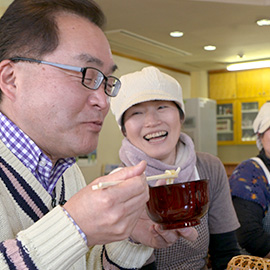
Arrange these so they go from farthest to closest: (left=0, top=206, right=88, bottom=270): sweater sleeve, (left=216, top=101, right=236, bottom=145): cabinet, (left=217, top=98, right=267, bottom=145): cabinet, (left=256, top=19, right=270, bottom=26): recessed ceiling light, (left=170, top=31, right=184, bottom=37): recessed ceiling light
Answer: (left=216, top=101, right=236, bottom=145): cabinet < (left=217, top=98, right=267, bottom=145): cabinet < (left=170, top=31, right=184, bottom=37): recessed ceiling light < (left=256, top=19, right=270, bottom=26): recessed ceiling light < (left=0, top=206, right=88, bottom=270): sweater sleeve

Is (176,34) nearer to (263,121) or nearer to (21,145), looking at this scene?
(263,121)

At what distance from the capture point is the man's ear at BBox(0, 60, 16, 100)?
0.88m

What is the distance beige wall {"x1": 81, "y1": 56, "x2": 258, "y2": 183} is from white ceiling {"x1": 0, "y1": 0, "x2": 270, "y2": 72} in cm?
24

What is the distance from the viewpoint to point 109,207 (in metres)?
0.67

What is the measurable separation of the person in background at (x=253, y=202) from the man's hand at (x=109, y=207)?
124 centimetres

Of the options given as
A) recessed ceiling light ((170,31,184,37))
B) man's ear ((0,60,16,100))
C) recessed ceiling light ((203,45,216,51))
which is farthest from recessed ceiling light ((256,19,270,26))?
man's ear ((0,60,16,100))

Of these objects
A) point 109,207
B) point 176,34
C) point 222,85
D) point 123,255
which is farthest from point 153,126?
point 222,85

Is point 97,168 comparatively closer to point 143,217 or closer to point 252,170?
point 252,170

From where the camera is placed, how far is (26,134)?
897 mm

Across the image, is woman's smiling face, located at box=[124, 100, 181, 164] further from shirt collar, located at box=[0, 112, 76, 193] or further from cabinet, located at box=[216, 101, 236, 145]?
cabinet, located at box=[216, 101, 236, 145]

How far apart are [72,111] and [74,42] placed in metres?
0.15

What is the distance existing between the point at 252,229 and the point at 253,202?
15 centimetres

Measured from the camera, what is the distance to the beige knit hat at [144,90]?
5.07ft

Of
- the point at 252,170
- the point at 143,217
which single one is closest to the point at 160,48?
the point at 252,170
